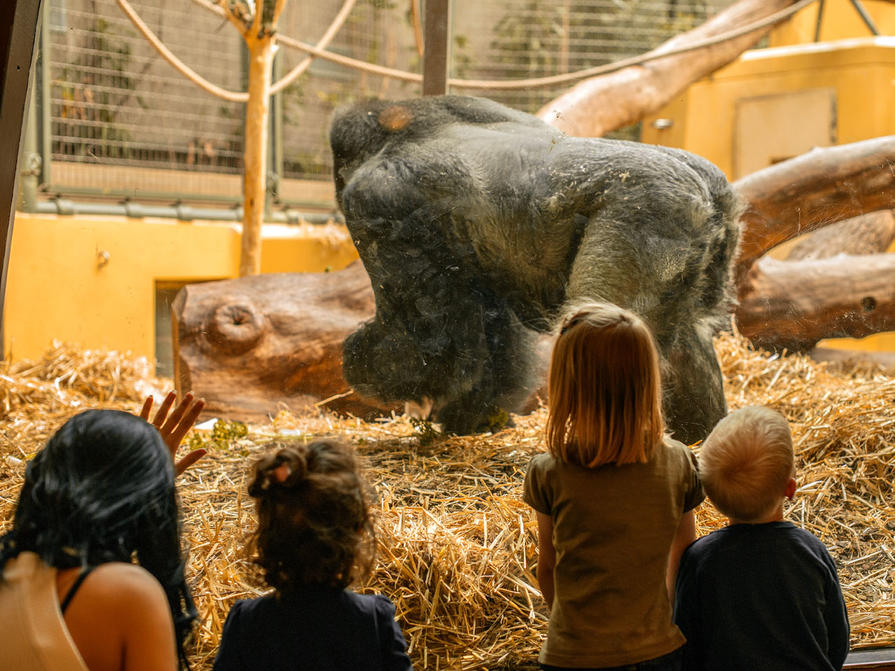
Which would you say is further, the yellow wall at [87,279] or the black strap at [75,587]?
the yellow wall at [87,279]

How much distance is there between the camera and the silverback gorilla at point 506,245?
1.91 metres

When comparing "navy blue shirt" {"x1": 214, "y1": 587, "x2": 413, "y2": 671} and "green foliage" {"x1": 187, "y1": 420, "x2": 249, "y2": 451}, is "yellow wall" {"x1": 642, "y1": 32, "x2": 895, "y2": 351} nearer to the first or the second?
"green foliage" {"x1": 187, "y1": 420, "x2": 249, "y2": 451}

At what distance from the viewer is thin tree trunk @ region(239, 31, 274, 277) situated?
2.29 metres

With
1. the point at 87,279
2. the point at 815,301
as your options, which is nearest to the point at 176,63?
the point at 87,279

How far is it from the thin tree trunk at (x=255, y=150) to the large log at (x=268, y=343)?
0.08 meters

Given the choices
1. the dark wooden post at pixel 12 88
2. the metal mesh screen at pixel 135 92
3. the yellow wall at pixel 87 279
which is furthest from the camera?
the metal mesh screen at pixel 135 92

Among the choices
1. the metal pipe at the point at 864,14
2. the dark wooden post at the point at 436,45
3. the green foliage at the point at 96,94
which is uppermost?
the metal pipe at the point at 864,14

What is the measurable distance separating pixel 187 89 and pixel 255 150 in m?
0.25

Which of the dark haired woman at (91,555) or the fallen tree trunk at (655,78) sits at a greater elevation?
the fallen tree trunk at (655,78)

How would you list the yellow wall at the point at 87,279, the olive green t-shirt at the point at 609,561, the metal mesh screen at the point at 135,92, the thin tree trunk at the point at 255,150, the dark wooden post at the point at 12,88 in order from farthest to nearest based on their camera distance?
the thin tree trunk at the point at 255,150 < the metal mesh screen at the point at 135,92 < the yellow wall at the point at 87,279 < the dark wooden post at the point at 12,88 < the olive green t-shirt at the point at 609,561

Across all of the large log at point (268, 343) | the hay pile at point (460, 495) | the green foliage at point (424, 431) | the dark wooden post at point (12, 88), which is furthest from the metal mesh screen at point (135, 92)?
the green foliage at point (424, 431)

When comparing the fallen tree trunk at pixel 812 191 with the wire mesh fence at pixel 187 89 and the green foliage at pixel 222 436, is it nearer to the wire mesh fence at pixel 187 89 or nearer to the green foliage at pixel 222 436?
the wire mesh fence at pixel 187 89

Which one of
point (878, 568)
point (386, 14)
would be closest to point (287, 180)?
point (386, 14)

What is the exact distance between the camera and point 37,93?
1.83 m
